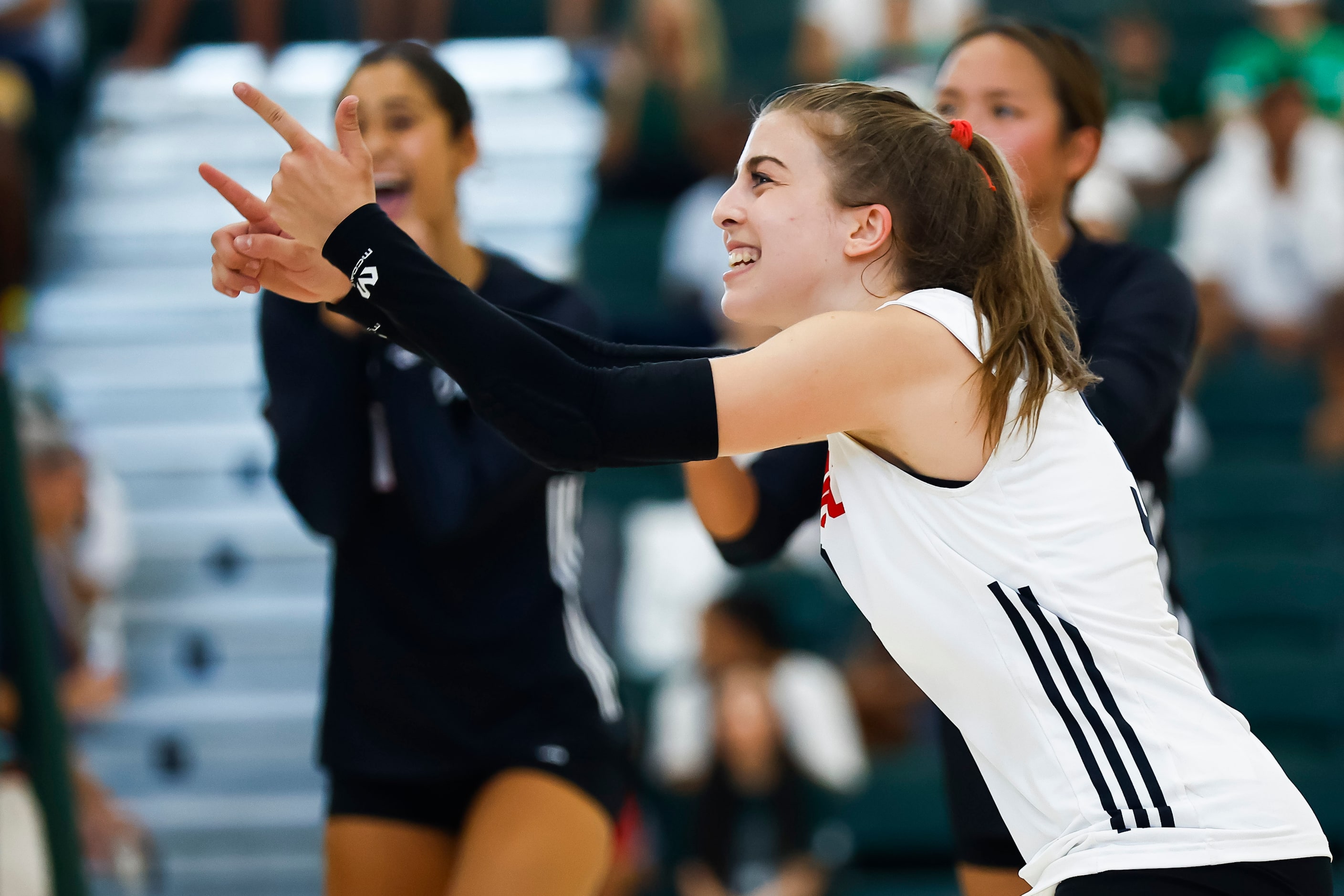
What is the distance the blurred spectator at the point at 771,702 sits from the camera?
5.03 m

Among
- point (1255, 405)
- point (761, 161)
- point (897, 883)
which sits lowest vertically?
point (897, 883)

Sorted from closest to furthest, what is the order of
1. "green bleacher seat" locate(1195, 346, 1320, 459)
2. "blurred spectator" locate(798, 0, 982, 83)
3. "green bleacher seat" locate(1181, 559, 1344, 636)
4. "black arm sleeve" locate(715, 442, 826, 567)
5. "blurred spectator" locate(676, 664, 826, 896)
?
1. "black arm sleeve" locate(715, 442, 826, 567)
2. "blurred spectator" locate(676, 664, 826, 896)
3. "green bleacher seat" locate(1181, 559, 1344, 636)
4. "green bleacher seat" locate(1195, 346, 1320, 459)
5. "blurred spectator" locate(798, 0, 982, 83)

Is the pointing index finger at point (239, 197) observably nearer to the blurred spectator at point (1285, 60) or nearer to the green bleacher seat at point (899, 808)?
the green bleacher seat at point (899, 808)

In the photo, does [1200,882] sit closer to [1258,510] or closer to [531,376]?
[531,376]

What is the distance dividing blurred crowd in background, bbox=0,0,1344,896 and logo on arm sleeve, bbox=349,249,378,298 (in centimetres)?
140

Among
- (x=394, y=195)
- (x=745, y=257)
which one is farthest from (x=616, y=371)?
(x=394, y=195)

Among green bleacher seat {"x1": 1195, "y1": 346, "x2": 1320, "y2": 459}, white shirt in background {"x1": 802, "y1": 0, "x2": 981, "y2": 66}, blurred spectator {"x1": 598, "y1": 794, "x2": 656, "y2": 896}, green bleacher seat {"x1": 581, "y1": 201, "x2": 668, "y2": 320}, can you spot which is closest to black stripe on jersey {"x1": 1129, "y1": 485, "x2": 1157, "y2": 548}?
blurred spectator {"x1": 598, "y1": 794, "x2": 656, "y2": 896}

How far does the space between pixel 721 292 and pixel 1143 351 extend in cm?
434

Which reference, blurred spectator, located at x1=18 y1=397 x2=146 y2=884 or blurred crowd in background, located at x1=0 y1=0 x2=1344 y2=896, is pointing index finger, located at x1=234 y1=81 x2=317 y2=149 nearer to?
blurred crowd in background, located at x1=0 y1=0 x2=1344 y2=896

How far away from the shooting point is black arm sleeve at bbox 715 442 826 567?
2.33 meters

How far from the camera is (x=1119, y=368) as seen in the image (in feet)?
7.09

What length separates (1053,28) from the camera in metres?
2.54

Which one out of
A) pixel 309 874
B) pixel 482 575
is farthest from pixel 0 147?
pixel 482 575

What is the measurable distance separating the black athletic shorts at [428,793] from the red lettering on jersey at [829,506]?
0.81m
